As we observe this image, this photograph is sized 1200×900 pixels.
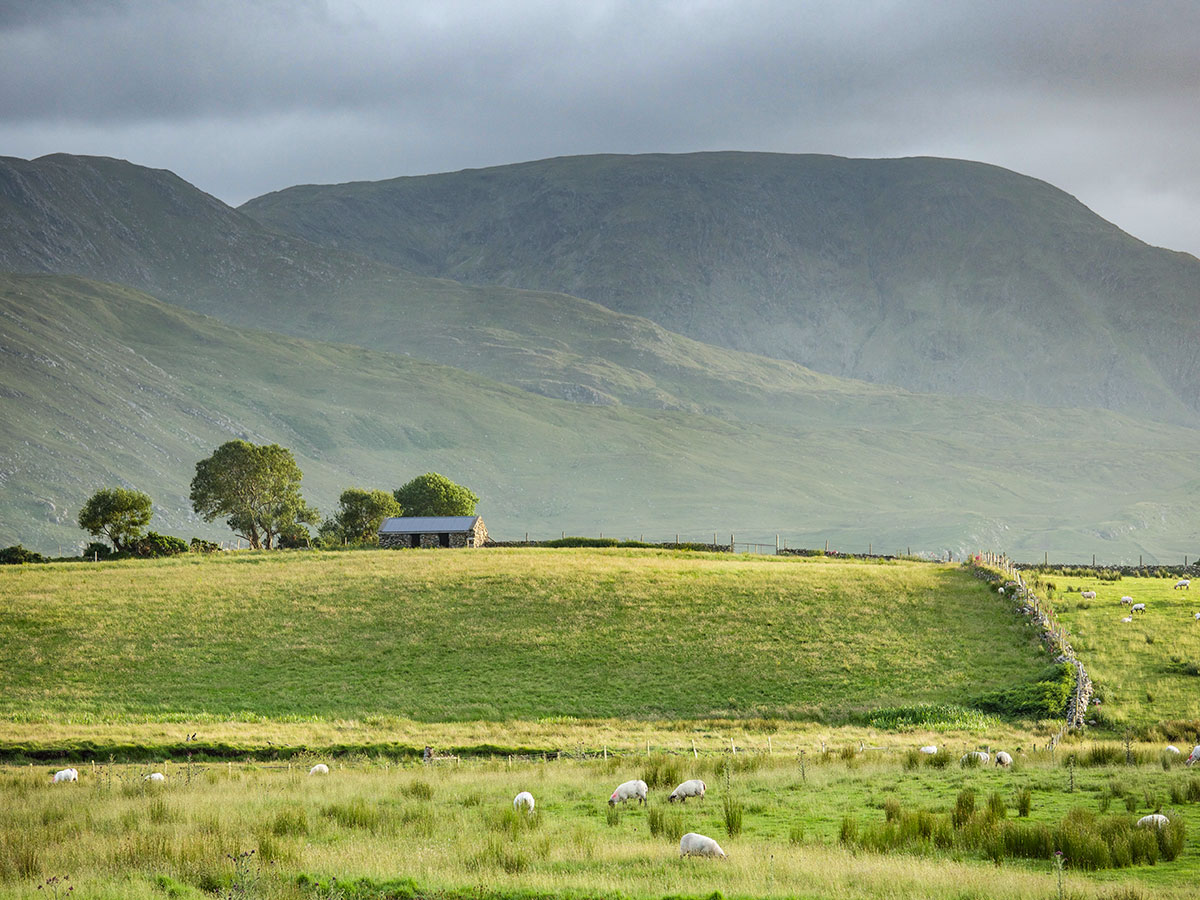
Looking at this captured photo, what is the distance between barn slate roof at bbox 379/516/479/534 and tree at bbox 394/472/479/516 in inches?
479

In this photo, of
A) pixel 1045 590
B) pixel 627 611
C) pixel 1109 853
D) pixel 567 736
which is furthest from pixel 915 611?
pixel 1109 853

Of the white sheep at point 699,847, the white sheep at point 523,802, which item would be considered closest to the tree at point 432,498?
the white sheep at point 523,802

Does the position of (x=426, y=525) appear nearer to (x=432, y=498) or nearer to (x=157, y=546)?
(x=432, y=498)

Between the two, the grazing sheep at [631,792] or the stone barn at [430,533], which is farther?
the stone barn at [430,533]

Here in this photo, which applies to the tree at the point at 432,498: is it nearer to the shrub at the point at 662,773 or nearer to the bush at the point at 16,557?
the bush at the point at 16,557

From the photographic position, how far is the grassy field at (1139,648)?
42.4 meters

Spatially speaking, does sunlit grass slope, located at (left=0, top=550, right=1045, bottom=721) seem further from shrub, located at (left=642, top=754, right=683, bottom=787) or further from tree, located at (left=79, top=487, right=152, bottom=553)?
tree, located at (left=79, top=487, right=152, bottom=553)

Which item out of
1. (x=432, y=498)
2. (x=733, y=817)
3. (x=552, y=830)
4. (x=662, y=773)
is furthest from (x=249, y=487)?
(x=733, y=817)

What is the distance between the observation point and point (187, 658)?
173ft

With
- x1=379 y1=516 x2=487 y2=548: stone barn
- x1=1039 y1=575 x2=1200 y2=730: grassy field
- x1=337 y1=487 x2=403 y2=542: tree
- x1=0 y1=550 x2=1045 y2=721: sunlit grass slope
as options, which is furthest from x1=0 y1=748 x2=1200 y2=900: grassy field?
x1=337 y1=487 x2=403 y2=542: tree

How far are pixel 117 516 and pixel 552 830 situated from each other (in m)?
85.6

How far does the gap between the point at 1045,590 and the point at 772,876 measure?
54155 mm

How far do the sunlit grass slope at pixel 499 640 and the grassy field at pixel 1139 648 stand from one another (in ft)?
10.6

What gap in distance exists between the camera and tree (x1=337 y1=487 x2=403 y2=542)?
113812 millimetres
